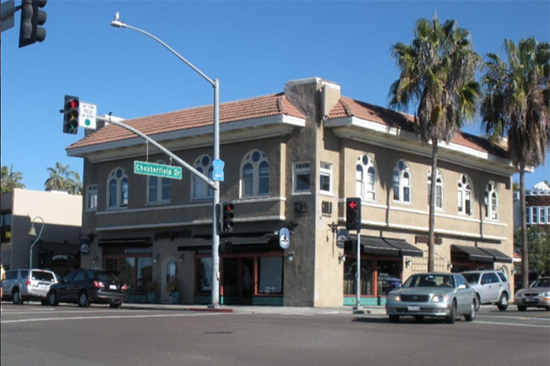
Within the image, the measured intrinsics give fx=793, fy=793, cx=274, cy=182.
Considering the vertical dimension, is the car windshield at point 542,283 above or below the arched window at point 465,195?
below

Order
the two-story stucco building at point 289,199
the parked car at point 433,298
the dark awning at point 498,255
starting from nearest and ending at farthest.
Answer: the parked car at point 433,298
the two-story stucco building at point 289,199
the dark awning at point 498,255

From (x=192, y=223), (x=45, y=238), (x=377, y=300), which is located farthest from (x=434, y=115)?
(x=45, y=238)

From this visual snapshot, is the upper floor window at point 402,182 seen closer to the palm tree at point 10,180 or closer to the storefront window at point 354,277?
the storefront window at point 354,277

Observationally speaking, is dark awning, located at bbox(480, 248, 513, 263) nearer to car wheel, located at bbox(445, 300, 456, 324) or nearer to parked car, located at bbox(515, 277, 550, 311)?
parked car, located at bbox(515, 277, 550, 311)

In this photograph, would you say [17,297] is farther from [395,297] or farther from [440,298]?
[440,298]

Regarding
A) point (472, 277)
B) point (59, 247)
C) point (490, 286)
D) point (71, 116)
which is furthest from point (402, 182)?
point (59, 247)

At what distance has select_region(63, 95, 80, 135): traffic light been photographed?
2317 centimetres

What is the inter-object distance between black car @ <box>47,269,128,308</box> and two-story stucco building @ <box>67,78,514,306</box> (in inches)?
198

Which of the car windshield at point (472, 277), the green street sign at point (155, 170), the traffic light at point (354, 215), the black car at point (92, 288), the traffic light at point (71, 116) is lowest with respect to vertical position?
the black car at point (92, 288)

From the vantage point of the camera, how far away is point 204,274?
1431 inches

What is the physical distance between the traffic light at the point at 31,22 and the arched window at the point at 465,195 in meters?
30.0

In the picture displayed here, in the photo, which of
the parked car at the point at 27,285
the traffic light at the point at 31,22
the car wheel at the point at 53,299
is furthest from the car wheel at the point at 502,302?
the traffic light at the point at 31,22

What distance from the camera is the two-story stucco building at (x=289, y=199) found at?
33.1 metres

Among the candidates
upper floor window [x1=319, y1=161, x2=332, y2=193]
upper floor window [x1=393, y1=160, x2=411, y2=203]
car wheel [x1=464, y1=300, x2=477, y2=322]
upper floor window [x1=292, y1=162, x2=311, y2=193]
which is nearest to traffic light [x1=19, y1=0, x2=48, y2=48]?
car wheel [x1=464, y1=300, x2=477, y2=322]
